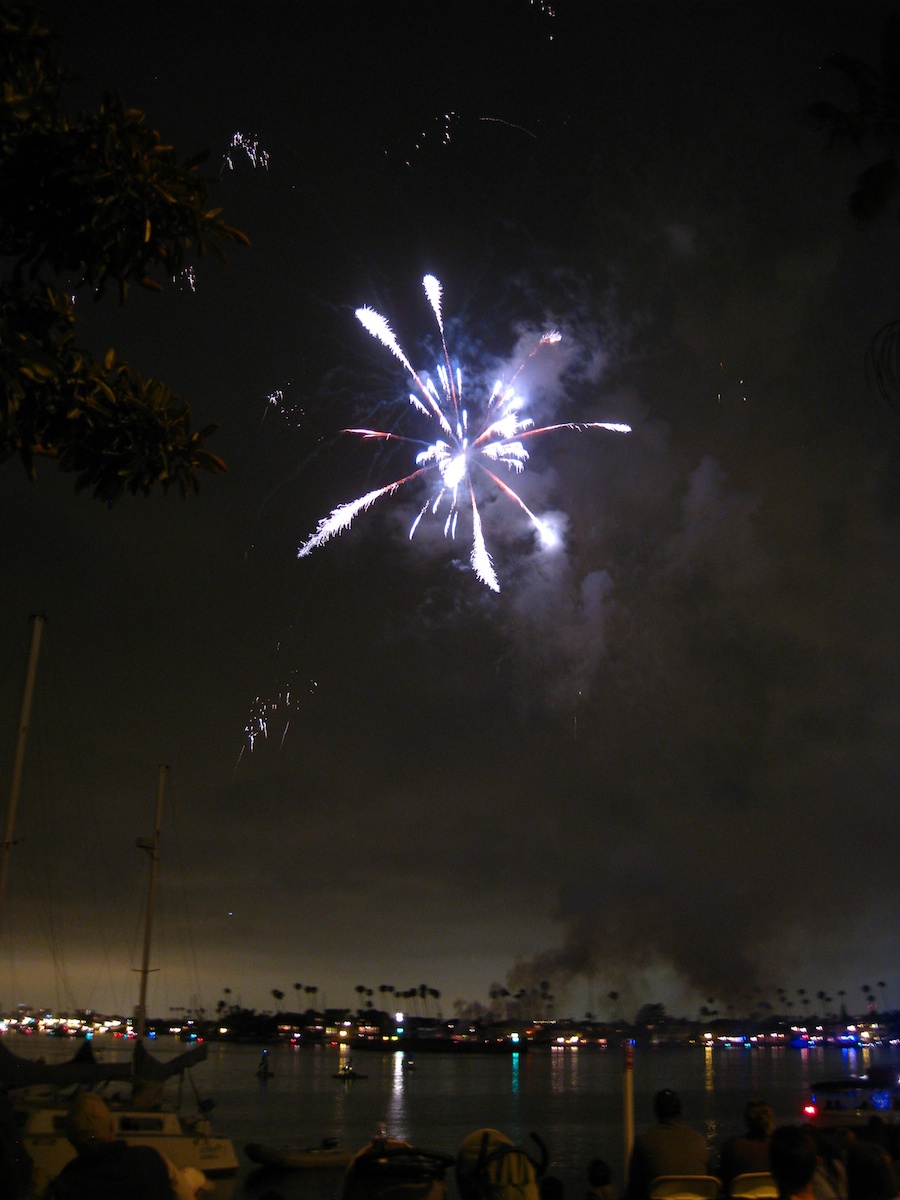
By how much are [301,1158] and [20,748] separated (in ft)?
92.4

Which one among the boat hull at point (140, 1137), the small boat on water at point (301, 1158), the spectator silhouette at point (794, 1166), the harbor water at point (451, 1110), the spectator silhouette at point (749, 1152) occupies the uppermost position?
the spectator silhouette at point (794, 1166)

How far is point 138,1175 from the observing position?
5559 mm

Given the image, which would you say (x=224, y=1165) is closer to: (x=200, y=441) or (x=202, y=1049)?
(x=202, y=1049)

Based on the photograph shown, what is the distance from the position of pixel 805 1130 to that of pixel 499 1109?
10150cm

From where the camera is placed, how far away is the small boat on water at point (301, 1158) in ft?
162

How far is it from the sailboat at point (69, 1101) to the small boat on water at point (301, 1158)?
11402 millimetres

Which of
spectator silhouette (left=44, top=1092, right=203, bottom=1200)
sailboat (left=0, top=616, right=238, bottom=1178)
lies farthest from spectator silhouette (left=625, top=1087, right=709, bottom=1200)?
sailboat (left=0, top=616, right=238, bottom=1178)

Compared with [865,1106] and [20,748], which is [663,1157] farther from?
[865,1106]

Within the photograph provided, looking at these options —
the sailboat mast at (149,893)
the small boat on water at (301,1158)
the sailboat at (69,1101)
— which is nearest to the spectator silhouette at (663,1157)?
the sailboat at (69,1101)

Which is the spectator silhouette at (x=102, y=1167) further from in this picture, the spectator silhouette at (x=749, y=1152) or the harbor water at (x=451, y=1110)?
the harbor water at (x=451, y=1110)

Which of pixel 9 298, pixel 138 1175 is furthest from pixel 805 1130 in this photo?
pixel 9 298

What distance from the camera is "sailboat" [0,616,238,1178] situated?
1180 inches

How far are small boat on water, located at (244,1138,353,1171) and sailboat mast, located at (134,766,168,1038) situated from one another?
10360 millimetres

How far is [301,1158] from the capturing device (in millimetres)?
49844
